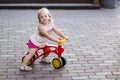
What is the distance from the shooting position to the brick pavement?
14.6 feet

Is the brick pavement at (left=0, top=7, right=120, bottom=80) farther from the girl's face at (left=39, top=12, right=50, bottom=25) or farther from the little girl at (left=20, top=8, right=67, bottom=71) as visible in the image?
the girl's face at (left=39, top=12, right=50, bottom=25)

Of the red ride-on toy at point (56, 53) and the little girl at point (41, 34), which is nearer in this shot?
the little girl at point (41, 34)

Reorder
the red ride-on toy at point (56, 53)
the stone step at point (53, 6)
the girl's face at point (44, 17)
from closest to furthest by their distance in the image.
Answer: the girl's face at point (44, 17)
the red ride-on toy at point (56, 53)
the stone step at point (53, 6)

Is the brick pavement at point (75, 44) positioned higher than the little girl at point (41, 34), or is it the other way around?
the little girl at point (41, 34)

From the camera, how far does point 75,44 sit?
584 cm

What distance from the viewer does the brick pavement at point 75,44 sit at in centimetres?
446

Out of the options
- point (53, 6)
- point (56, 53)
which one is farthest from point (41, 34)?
point (53, 6)

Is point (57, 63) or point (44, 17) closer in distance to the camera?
point (44, 17)

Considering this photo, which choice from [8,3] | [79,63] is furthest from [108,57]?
[8,3]

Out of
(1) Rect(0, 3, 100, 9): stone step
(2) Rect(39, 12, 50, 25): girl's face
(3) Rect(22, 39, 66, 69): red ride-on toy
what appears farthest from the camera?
(1) Rect(0, 3, 100, 9): stone step

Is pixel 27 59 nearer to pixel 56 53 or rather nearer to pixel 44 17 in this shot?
pixel 56 53

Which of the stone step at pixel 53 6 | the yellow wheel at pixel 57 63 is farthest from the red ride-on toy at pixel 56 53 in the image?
the stone step at pixel 53 6

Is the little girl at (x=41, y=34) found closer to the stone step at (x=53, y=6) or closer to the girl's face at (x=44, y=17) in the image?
the girl's face at (x=44, y=17)

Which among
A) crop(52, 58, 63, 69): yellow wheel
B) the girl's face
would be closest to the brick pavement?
crop(52, 58, 63, 69): yellow wheel
